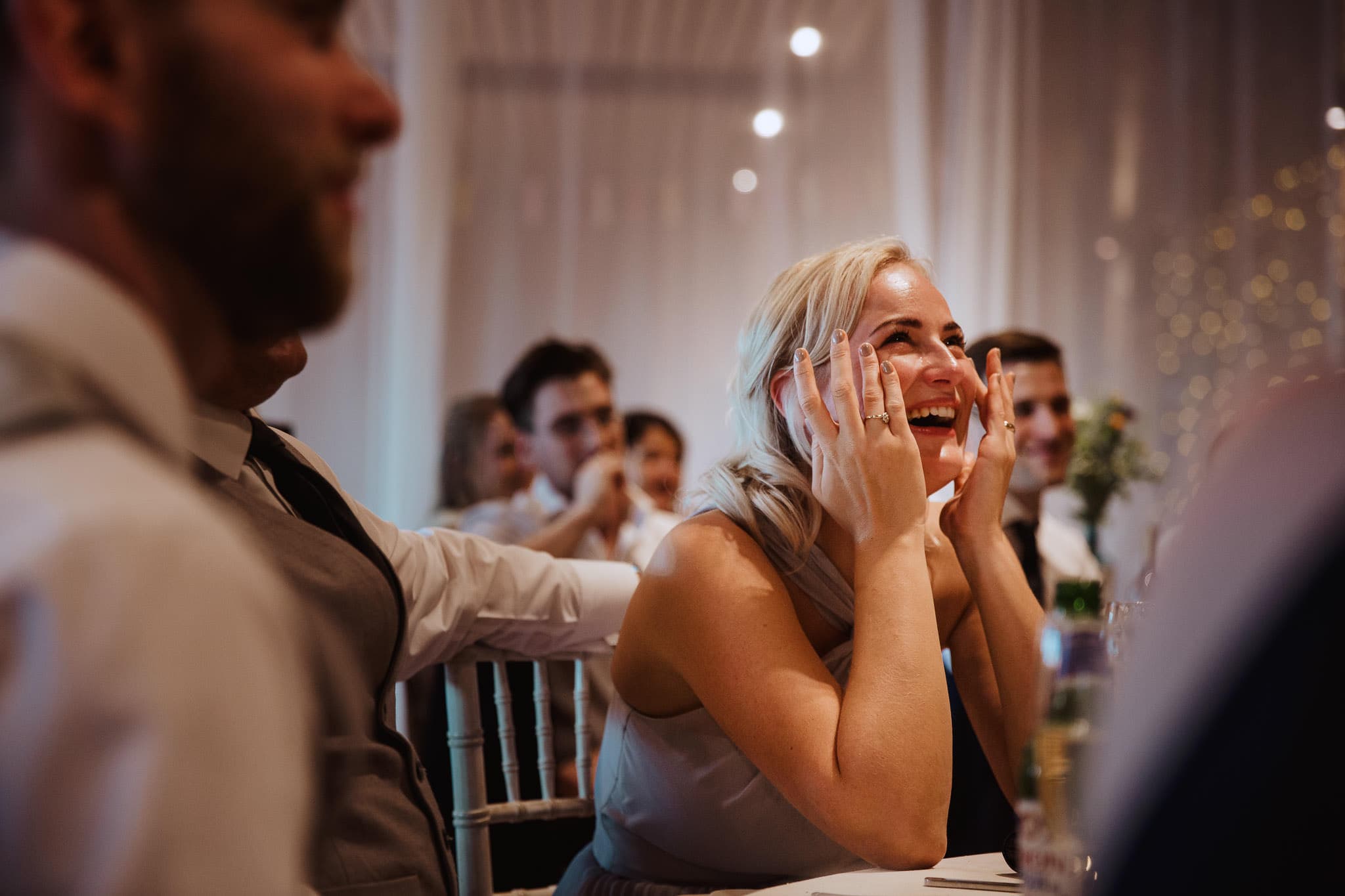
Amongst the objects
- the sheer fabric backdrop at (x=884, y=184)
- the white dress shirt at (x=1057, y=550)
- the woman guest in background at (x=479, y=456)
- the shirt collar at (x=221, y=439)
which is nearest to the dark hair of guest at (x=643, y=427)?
the sheer fabric backdrop at (x=884, y=184)

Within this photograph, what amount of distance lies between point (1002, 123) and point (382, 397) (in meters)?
2.94

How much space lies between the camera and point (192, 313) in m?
0.56

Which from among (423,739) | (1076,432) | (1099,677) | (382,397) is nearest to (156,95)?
(1099,677)

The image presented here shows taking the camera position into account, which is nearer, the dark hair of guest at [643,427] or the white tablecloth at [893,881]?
the white tablecloth at [893,881]

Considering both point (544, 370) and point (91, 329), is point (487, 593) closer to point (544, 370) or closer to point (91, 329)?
point (91, 329)

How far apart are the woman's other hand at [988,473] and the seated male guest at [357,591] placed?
76 centimetres

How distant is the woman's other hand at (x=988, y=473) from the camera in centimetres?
163

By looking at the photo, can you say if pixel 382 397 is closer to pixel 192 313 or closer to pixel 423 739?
pixel 423 739

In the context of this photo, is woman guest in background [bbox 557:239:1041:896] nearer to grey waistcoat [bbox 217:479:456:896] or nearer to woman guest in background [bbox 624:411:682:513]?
grey waistcoat [bbox 217:479:456:896]

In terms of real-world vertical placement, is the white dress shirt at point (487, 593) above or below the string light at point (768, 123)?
below

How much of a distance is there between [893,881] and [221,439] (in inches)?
34.5

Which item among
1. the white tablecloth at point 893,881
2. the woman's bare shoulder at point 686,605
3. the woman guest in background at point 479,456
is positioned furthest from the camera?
the woman guest in background at point 479,456

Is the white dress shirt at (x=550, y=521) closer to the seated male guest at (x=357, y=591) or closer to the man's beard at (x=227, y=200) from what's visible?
the seated male guest at (x=357, y=591)

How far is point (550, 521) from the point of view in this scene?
3.43 metres
